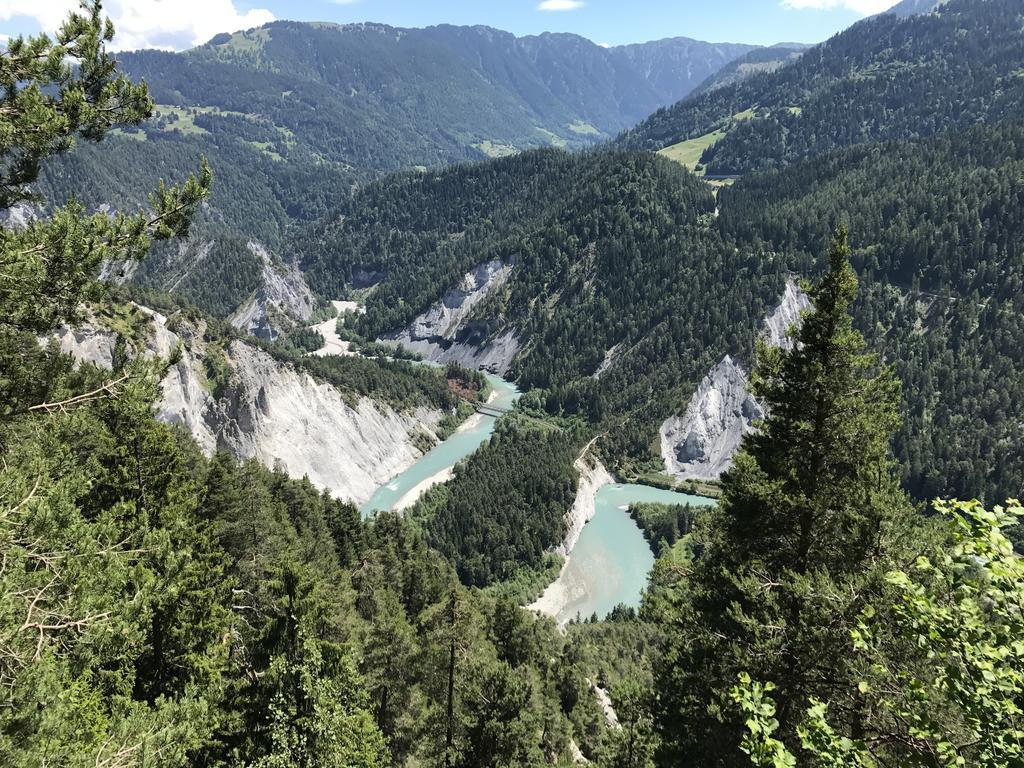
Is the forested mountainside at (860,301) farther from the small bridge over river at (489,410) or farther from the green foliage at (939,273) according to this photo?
the small bridge over river at (489,410)

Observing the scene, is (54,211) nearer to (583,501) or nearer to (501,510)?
(501,510)

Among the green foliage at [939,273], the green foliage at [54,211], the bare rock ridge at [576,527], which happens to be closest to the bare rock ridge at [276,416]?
the bare rock ridge at [576,527]

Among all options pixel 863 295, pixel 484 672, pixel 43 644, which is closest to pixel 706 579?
pixel 484 672

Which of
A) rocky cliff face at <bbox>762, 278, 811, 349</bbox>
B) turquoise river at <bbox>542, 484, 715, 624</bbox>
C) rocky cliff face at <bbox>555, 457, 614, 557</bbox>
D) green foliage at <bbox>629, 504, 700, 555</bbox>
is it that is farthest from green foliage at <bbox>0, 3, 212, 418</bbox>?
rocky cliff face at <bbox>762, 278, 811, 349</bbox>

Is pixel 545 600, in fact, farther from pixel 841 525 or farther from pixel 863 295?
pixel 863 295

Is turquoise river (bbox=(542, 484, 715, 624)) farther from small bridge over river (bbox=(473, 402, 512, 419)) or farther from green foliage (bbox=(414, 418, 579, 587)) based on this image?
Answer: small bridge over river (bbox=(473, 402, 512, 419))

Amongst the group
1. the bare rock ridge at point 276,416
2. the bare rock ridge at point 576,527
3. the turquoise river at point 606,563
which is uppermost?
the bare rock ridge at point 276,416

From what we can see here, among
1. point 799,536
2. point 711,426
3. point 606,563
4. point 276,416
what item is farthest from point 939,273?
point 799,536
